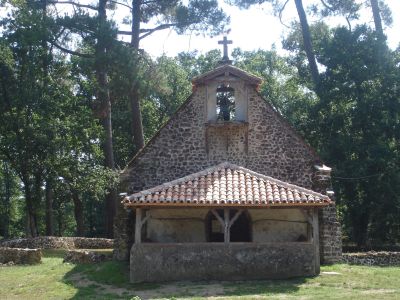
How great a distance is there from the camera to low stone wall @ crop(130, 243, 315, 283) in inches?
620

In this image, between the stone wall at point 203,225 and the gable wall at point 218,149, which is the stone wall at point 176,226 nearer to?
the stone wall at point 203,225

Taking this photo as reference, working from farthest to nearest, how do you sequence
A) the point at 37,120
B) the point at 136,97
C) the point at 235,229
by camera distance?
the point at 37,120 → the point at 136,97 → the point at 235,229

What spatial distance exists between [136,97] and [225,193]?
1346 cm

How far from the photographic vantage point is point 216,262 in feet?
51.9

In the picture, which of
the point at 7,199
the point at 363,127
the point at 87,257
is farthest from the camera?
the point at 7,199

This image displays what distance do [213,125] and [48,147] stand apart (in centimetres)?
1257

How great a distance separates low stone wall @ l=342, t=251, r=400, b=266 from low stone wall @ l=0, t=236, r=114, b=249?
1329cm

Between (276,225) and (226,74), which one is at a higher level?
(226,74)

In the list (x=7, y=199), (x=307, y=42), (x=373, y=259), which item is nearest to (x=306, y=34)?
(x=307, y=42)

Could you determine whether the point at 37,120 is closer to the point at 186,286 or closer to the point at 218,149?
the point at 218,149

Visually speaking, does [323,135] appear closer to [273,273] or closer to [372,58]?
[372,58]

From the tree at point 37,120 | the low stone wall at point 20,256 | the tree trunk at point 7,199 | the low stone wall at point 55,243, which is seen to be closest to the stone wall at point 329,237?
the low stone wall at point 20,256

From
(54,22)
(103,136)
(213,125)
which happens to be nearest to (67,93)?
(103,136)

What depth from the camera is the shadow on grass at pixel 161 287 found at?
13672 mm
